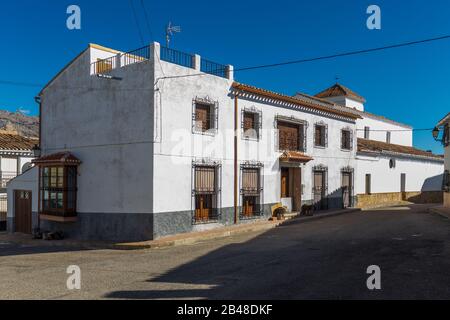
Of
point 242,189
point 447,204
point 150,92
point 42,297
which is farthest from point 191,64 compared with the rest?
point 447,204

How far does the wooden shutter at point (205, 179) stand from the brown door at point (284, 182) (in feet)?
16.6

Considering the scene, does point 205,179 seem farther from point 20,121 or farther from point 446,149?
point 20,121

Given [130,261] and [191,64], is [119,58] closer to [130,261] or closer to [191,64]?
[191,64]

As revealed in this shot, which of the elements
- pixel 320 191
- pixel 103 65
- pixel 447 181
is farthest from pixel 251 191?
pixel 447 181

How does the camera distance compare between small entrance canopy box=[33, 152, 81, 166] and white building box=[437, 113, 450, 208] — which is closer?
small entrance canopy box=[33, 152, 81, 166]

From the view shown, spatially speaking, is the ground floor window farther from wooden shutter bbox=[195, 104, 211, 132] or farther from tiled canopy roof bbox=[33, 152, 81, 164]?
wooden shutter bbox=[195, 104, 211, 132]

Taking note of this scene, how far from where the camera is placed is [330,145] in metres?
22.6

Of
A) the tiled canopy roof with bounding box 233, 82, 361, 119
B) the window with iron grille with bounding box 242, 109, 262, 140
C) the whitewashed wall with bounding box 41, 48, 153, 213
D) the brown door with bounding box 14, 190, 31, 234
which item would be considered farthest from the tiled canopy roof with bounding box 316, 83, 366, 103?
the brown door with bounding box 14, 190, 31, 234

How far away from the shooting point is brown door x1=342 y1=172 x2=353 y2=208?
23922mm

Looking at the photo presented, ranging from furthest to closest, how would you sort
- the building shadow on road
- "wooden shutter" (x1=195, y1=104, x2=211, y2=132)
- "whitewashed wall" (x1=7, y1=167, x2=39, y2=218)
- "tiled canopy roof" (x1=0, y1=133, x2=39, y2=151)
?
"tiled canopy roof" (x1=0, y1=133, x2=39, y2=151) < "whitewashed wall" (x1=7, y1=167, x2=39, y2=218) < "wooden shutter" (x1=195, y1=104, x2=211, y2=132) < the building shadow on road

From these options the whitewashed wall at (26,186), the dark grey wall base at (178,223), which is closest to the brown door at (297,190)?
the dark grey wall base at (178,223)

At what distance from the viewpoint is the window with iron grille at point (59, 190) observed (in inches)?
613

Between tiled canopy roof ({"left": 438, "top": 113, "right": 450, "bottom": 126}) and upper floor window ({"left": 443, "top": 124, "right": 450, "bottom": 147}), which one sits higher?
tiled canopy roof ({"left": 438, "top": 113, "right": 450, "bottom": 126})
